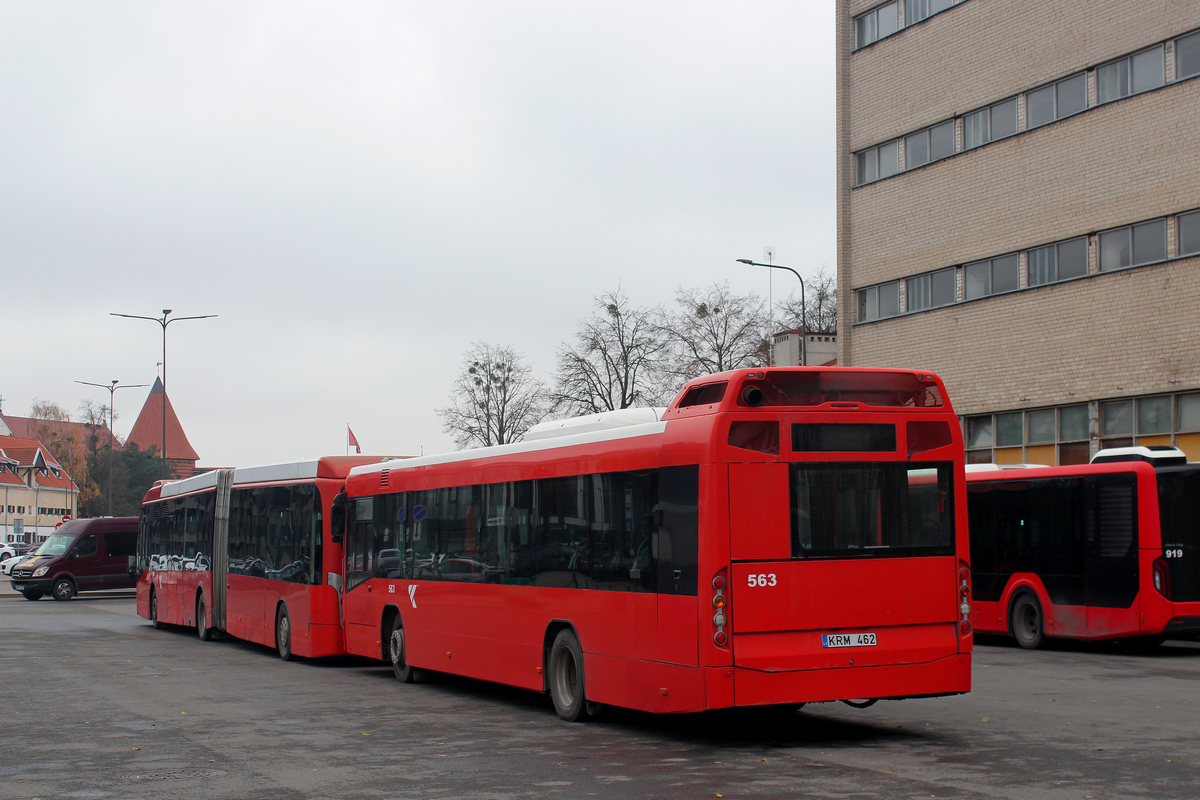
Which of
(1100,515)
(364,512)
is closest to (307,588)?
(364,512)

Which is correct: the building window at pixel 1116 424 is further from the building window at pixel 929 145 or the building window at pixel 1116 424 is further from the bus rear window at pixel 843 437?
the bus rear window at pixel 843 437

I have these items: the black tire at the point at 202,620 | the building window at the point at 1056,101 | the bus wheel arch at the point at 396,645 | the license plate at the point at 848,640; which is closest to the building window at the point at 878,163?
the building window at the point at 1056,101

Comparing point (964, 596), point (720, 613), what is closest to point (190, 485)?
point (720, 613)

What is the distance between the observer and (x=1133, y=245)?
30.9 meters

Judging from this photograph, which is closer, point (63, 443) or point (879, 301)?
point (879, 301)

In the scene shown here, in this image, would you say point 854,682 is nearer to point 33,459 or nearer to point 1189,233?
point 1189,233

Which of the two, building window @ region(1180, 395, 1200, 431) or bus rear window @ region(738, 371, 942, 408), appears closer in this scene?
bus rear window @ region(738, 371, 942, 408)

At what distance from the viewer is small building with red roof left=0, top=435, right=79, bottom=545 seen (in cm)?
14075

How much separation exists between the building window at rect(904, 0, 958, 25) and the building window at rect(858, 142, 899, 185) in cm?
345

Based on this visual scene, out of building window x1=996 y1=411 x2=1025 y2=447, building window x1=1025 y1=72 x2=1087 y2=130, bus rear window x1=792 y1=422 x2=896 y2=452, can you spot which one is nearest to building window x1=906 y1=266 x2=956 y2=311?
building window x1=996 y1=411 x2=1025 y2=447

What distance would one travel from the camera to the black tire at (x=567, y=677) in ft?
39.7

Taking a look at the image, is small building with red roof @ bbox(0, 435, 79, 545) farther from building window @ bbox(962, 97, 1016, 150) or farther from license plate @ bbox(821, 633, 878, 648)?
license plate @ bbox(821, 633, 878, 648)

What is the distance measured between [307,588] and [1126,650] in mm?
12677

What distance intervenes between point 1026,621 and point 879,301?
62.8 feet
